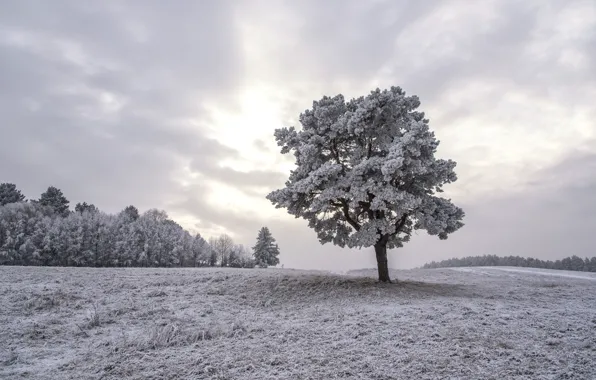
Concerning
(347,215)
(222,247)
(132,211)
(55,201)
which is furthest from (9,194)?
(347,215)

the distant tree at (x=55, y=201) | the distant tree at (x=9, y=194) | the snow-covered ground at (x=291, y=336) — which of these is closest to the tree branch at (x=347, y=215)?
the snow-covered ground at (x=291, y=336)

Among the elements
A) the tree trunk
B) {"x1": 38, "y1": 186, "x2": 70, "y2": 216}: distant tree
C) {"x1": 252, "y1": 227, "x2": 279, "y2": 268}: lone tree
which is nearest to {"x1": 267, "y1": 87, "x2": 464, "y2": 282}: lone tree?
the tree trunk

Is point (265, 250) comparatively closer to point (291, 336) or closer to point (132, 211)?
point (132, 211)

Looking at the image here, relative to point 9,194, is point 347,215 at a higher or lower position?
lower

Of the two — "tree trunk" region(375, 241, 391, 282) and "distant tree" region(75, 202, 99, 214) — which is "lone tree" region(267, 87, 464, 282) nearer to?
"tree trunk" region(375, 241, 391, 282)

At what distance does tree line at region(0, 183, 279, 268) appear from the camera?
174 feet

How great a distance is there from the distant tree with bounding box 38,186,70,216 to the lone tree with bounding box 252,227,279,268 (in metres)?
39.4

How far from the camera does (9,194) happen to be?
70750 mm

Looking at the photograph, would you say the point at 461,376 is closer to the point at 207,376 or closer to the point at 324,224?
the point at 207,376

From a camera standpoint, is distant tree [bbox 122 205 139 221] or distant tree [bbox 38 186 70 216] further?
distant tree [bbox 122 205 139 221]

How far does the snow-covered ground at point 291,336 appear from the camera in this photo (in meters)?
6.54

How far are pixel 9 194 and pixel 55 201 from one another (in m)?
9.01

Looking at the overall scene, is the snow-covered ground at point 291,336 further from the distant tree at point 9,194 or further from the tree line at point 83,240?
the distant tree at point 9,194

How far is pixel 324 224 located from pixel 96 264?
183 ft
